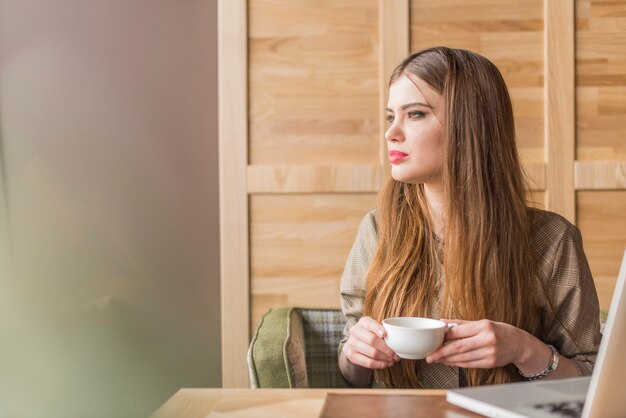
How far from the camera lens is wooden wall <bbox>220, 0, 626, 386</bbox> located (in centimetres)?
190

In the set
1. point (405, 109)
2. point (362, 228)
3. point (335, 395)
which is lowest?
point (335, 395)

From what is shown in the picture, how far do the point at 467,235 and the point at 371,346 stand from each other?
0.36 metres

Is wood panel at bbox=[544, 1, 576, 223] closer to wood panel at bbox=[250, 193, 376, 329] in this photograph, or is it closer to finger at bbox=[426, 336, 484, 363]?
wood panel at bbox=[250, 193, 376, 329]

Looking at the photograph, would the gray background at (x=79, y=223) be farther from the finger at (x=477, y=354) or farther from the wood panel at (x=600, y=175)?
the wood panel at (x=600, y=175)

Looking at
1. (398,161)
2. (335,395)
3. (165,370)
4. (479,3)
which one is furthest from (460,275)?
(479,3)

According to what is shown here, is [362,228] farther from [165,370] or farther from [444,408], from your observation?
[165,370]

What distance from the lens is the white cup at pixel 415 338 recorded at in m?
0.77

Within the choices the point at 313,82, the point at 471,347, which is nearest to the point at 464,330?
the point at 471,347

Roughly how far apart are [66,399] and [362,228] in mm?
1178

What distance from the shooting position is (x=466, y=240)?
1146 millimetres

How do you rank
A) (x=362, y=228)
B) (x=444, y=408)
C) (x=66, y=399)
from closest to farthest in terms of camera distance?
(x=66, y=399)
(x=444, y=408)
(x=362, y=228)

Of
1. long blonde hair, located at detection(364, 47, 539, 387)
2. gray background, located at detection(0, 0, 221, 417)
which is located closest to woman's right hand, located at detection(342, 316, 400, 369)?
long blonde hair, located at detection(364, 47, 539, 387)

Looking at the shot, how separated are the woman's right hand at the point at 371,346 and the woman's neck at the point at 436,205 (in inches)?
14.8

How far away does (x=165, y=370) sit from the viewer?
0.68 feet
